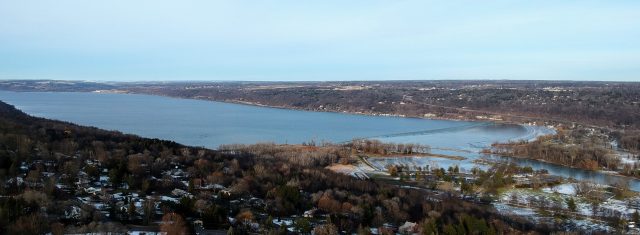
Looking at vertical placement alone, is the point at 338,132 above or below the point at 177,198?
below

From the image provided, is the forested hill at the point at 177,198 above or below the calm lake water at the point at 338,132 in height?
above

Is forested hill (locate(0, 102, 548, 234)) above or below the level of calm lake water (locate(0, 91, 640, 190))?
above

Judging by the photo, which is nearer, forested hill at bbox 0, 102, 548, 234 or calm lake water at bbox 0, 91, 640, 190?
forested hill at bbox 0, 102, 548, 234

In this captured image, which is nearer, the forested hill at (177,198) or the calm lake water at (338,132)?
the forested hill at (177,198)

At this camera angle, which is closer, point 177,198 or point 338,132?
point 177,198

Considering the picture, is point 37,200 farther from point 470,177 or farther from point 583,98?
point 583,98

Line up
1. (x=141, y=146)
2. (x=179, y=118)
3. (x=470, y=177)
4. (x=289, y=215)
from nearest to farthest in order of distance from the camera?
1. (x=289, y=215)
2. (x=141, y=146)
3. (x=470, y=177)
4. (x=179, y=118)

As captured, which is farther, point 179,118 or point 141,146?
point 179,118

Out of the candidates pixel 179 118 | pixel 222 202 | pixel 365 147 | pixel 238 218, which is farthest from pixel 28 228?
pixel 179 118
